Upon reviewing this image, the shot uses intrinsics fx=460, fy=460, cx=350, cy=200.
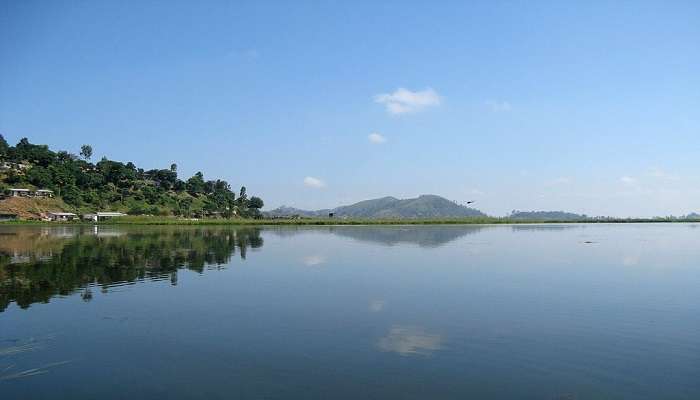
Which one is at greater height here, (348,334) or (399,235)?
(399,235)

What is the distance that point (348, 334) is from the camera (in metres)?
19.5

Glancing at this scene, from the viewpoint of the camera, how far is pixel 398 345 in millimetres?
17953

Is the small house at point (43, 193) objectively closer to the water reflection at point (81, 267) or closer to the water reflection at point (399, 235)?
the water reflection at point (399, 235)

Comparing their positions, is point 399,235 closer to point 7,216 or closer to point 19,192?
point 7,216

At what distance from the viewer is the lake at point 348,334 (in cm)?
1387

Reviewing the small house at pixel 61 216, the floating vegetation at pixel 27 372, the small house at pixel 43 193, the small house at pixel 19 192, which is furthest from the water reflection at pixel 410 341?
the small house at pixel 43 193

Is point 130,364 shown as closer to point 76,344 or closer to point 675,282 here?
point 76,344

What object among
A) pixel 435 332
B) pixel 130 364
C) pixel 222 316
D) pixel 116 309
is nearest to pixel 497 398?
pixel 435 332

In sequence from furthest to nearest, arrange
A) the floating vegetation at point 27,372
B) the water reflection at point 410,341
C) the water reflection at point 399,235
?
the water reflection at point 399,235 < the water reflection at point 410,341 < the floating vegetation at point 27,372

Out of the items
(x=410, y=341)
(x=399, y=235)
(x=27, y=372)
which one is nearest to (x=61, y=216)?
(x=399, y=235)

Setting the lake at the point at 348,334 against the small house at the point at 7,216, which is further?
the small house at the point at 7,216

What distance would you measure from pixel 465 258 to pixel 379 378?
38449 mm

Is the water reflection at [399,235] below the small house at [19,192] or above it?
below

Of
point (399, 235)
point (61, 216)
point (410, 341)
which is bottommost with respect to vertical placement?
point (410, 341)
